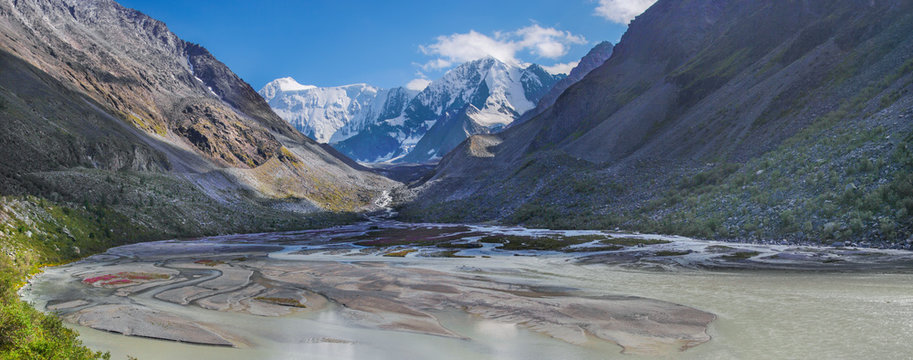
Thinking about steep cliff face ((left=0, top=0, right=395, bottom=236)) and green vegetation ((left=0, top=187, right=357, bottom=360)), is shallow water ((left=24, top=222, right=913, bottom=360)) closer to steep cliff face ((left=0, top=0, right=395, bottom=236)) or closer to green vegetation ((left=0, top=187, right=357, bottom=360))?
green vegetation ((left=0, top=187, right=357, bottom=360))

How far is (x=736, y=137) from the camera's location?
203ft

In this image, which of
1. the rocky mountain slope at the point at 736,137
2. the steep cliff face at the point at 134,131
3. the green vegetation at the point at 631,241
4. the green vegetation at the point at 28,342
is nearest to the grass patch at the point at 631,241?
the green vegetation at the point at 631,241

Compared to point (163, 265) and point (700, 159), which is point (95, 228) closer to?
point (163, 265)

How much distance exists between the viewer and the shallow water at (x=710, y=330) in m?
12.4

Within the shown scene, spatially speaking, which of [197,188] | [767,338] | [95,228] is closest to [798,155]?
[767,338]

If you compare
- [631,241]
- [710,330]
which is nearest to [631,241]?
[631,241]

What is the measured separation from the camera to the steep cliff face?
56094mm

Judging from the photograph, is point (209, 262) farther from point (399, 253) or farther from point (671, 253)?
point (671, 253)

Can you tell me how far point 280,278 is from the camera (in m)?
27.0

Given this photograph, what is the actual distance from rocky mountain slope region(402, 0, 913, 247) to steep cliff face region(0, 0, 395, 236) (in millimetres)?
45054

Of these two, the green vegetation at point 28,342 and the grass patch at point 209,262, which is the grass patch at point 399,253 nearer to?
the grass patch at point 209,262

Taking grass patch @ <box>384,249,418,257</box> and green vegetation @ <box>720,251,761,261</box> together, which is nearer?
green vegetation @ <box>720,251,761,261</box>

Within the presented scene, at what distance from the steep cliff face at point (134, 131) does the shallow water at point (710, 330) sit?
129 ft

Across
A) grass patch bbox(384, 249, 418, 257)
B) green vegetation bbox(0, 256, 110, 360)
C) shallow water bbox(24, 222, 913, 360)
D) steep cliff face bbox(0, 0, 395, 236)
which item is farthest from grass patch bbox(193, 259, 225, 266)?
green vegetation bbox(0, 256, 110, 360)
